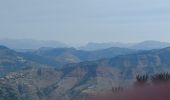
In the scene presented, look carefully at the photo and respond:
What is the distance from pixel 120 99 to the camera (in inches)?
311

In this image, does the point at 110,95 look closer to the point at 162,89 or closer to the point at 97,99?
the point at 97,99

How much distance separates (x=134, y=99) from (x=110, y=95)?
3.41 ft

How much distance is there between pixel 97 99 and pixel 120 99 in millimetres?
686

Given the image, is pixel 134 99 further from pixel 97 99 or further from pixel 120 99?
pixel 97 99

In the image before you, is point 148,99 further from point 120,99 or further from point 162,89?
point 162,89

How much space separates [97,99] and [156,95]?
128 centimetres

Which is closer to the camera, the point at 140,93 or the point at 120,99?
the point at 120,99

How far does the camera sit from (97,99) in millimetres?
8414

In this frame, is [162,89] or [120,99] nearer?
[120,99]

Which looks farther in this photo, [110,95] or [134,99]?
[110,95]

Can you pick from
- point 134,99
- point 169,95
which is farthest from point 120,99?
point 169,95

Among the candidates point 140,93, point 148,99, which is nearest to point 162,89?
point 140,93

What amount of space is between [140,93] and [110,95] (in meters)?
0.67

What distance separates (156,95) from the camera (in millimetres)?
8031
